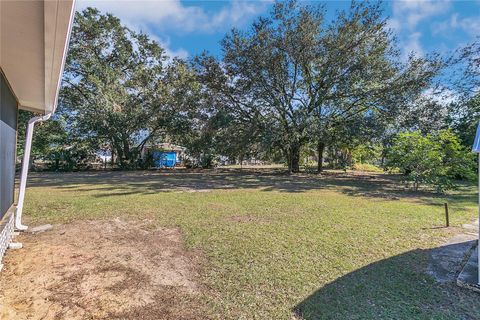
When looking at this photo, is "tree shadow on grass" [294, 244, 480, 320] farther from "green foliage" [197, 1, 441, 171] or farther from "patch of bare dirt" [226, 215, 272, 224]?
"green foliage" [197, 1, 441, 171]

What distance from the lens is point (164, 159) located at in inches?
827

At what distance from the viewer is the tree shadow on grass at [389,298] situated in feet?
6.90

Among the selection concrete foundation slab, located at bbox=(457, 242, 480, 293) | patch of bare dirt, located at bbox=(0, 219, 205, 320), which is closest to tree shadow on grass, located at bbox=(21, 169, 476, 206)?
patch of bare dirt, located at bbox=(0, 219, 205, 320)

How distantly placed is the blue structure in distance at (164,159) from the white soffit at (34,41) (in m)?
17.0

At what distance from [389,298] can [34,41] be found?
3832 millimetres

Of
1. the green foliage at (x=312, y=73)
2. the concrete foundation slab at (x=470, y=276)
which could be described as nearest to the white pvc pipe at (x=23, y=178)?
the concrete foundation slab at (x=470, y=276)

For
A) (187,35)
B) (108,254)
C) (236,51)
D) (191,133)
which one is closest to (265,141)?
(236,51)

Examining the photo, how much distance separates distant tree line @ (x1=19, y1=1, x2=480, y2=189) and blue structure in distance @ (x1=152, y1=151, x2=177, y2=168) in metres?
1.33

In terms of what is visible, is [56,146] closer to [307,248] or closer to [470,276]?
[307,248]

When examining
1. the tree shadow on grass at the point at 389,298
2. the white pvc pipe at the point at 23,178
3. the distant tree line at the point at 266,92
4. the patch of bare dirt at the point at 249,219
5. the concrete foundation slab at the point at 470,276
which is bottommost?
the tree shadow on grass at the point at 389,298

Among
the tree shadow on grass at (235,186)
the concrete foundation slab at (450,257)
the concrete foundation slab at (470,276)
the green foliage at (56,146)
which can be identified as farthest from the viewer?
the green foliage at (56,146)

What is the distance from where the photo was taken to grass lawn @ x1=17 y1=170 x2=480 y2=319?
2.22 m

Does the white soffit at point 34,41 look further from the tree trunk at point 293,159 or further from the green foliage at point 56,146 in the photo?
the green foliage at point 56,146

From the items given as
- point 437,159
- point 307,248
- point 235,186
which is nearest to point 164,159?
point 235,186
